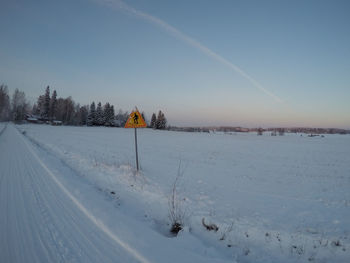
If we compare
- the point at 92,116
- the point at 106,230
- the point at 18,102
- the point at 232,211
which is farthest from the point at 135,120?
the point at 18,102

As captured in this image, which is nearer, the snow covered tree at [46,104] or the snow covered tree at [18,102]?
the snow covered tree at [46,104]

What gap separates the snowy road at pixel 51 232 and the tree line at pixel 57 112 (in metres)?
71.0

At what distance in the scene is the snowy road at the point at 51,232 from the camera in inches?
98.0

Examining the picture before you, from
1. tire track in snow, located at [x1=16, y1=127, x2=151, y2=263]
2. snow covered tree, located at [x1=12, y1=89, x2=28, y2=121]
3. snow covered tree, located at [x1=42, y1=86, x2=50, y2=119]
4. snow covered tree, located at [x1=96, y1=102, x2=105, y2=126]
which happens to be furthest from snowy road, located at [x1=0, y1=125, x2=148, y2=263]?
snow covered tree, located at [x1=12, y1=89, x2=28, y2=121]

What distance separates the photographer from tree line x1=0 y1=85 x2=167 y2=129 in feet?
222

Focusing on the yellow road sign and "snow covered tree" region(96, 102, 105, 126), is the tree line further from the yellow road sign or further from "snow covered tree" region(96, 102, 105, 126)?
the yellow road sign

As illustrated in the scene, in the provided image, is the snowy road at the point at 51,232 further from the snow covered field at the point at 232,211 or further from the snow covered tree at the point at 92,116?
the snow covered tree at the point at 92,116

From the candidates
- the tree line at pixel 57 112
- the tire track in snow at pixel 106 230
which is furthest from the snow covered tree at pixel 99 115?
the tire track in snow at pixel 106 230

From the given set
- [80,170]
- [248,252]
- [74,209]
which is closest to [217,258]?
[248,252]

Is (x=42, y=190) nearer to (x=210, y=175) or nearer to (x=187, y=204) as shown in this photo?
(x=187, y=204)

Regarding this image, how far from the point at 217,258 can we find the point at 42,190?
5.19m

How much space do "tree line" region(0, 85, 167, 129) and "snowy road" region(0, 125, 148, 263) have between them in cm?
7098

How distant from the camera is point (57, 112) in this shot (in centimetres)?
8138

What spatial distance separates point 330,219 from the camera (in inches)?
178
